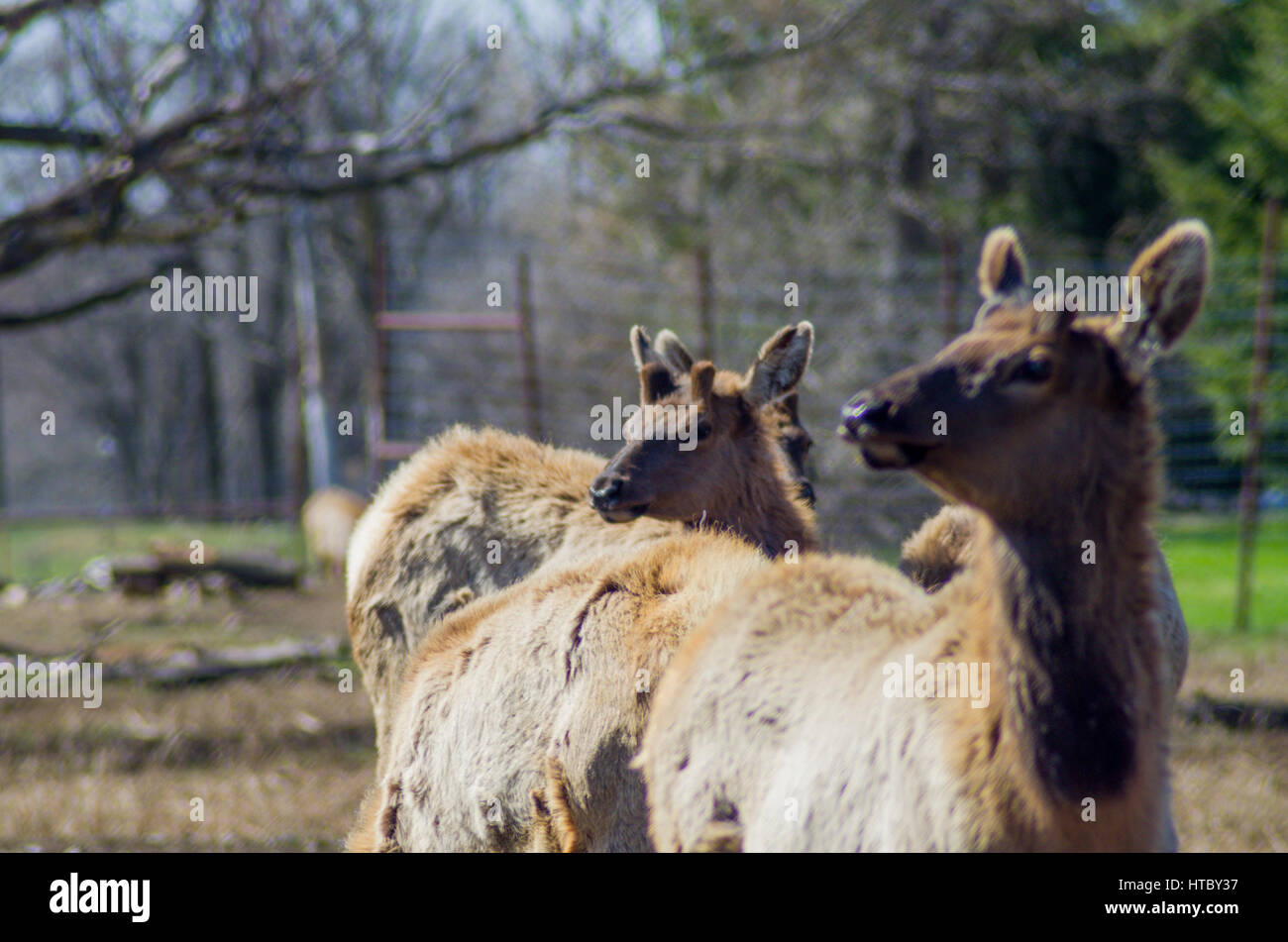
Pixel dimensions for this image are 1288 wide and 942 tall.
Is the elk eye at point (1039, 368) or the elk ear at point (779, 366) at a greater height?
the elk ear at point (779, 366)

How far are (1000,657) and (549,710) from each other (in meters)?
1.54

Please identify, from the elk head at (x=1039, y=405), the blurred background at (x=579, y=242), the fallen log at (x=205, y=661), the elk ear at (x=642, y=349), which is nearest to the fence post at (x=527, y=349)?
the blurred background at (x=579, y=242)

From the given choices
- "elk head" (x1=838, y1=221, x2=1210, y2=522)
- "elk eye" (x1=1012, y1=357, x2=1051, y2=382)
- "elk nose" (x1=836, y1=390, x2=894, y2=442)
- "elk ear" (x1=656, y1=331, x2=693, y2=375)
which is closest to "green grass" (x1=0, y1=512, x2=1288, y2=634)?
"elk head" (x1=838, y1=221, x2=1210, y2=522)

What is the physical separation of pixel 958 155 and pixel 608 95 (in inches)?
361

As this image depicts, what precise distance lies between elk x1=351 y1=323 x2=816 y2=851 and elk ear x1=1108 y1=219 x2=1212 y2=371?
49.8 inches

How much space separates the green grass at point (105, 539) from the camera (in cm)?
1850

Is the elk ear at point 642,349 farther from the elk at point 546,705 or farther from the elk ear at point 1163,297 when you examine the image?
the elk ear at point 1163,297

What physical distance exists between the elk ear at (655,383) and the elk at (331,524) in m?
9.68

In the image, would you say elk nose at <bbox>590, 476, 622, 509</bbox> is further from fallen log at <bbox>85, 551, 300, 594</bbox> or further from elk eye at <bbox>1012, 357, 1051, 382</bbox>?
fallen log at <bbox>85, 551, 300, 594</bbox>

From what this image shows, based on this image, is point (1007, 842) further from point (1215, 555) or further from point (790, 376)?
point (1215, 555)

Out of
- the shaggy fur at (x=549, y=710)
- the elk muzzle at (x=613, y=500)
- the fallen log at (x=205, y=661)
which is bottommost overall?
the fallen log at (x=205, y=661)

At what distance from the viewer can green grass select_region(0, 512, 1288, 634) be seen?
37.6 ft

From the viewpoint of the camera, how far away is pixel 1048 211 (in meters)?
19.3

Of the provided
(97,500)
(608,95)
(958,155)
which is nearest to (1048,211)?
(958,155)
